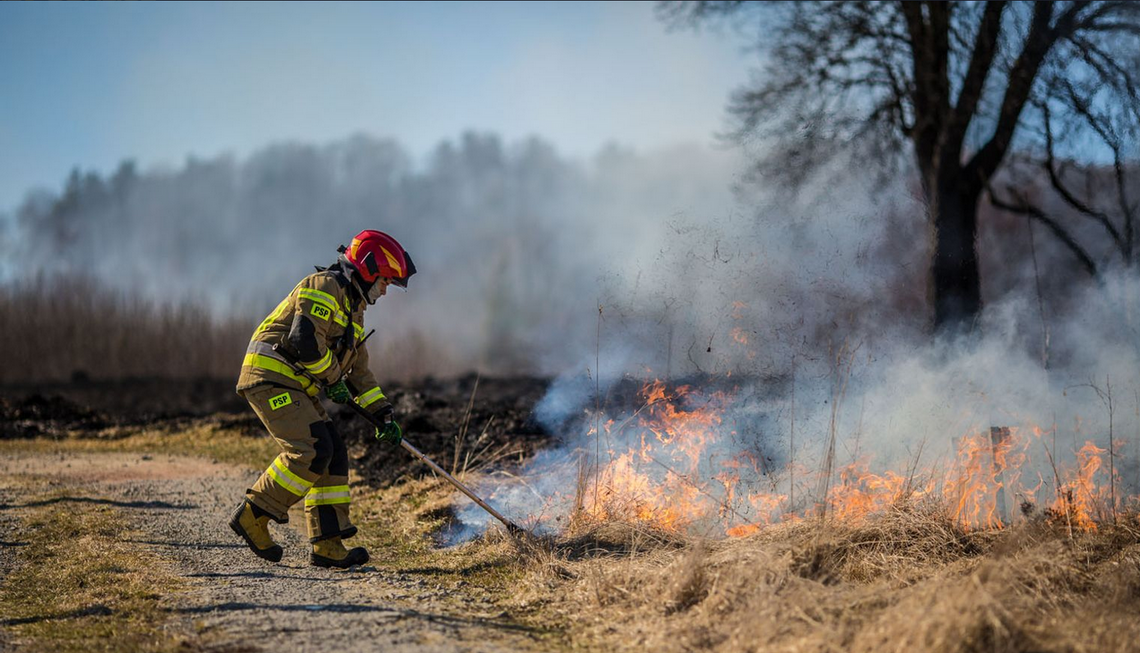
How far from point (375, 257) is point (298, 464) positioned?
4.48 feet

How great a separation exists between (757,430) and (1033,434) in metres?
2.10

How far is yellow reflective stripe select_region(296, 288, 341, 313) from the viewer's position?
524cm

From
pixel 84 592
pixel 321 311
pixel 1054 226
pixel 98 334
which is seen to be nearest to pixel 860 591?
pixel 321 311

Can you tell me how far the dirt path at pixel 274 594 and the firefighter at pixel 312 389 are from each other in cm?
32

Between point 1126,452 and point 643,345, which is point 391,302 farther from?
point 1126,452

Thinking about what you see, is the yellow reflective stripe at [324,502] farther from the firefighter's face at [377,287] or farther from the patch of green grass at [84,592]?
the firefighter's face at [377,287]

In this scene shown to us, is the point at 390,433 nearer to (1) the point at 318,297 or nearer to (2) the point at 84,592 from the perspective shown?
(1) the point at 318,297

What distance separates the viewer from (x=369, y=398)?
5.76 metres

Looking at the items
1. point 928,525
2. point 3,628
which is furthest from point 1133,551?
point 3,628

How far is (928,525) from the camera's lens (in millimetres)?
5262

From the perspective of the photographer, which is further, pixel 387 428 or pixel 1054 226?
pixel 1054 226

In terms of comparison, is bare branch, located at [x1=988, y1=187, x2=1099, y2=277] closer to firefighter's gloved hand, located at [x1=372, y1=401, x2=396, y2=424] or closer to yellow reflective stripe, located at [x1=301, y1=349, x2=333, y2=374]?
firefighter's gloved hand, located at [x1=372, y1=401, x2=396, y2=424]

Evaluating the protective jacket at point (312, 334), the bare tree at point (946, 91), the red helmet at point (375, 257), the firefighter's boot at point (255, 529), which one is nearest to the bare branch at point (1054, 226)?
the bare tree at point (946, 91)

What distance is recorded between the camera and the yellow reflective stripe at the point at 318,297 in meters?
5.24
